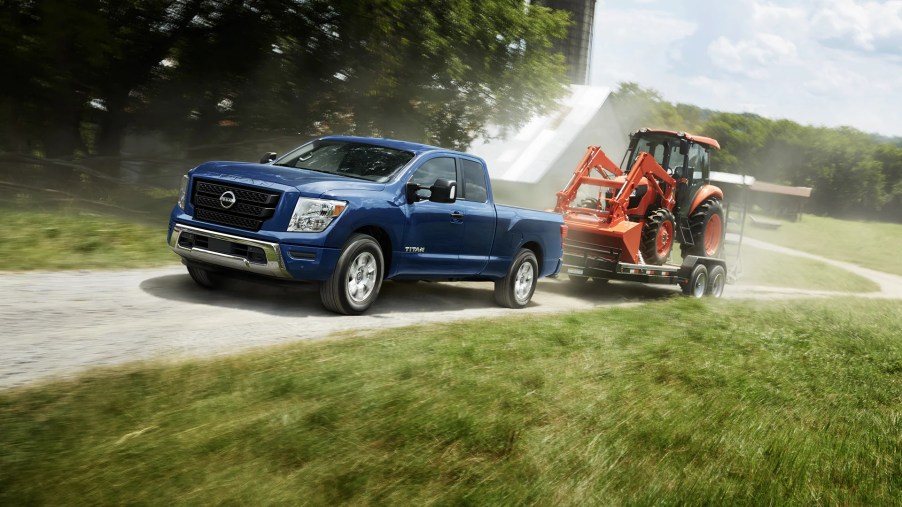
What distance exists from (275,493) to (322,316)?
4.73 metres

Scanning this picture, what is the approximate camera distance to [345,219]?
8.67 m

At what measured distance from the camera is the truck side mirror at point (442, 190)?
31.5 ft

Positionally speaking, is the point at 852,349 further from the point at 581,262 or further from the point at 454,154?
the point at 581,262

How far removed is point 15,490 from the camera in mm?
3904

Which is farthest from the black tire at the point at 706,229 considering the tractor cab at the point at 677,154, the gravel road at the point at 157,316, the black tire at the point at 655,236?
the gravel road at the point at 157,316

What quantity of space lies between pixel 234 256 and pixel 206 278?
3.67ft

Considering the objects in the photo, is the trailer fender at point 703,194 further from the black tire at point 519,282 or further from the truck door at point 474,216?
the truck door at point 474,216

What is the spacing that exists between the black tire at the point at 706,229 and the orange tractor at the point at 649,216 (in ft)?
0.06

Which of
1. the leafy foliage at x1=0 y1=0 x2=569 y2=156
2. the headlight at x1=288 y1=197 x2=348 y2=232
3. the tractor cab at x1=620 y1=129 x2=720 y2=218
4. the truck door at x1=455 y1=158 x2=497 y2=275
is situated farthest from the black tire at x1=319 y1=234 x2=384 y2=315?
the leafy foliage at x1=0 y1=0 x2=569 y2=156

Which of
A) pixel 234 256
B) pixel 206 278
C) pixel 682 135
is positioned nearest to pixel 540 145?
pixel 682 135

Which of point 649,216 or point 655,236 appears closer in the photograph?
point 655,236

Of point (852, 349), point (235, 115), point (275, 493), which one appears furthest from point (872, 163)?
point (275, 493)

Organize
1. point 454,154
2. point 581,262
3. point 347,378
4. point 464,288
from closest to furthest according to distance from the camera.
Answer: point 347,378
point 454,154
point 464,288
point 581,262

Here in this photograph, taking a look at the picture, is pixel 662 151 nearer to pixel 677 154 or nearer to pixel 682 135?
pixel 677 154
